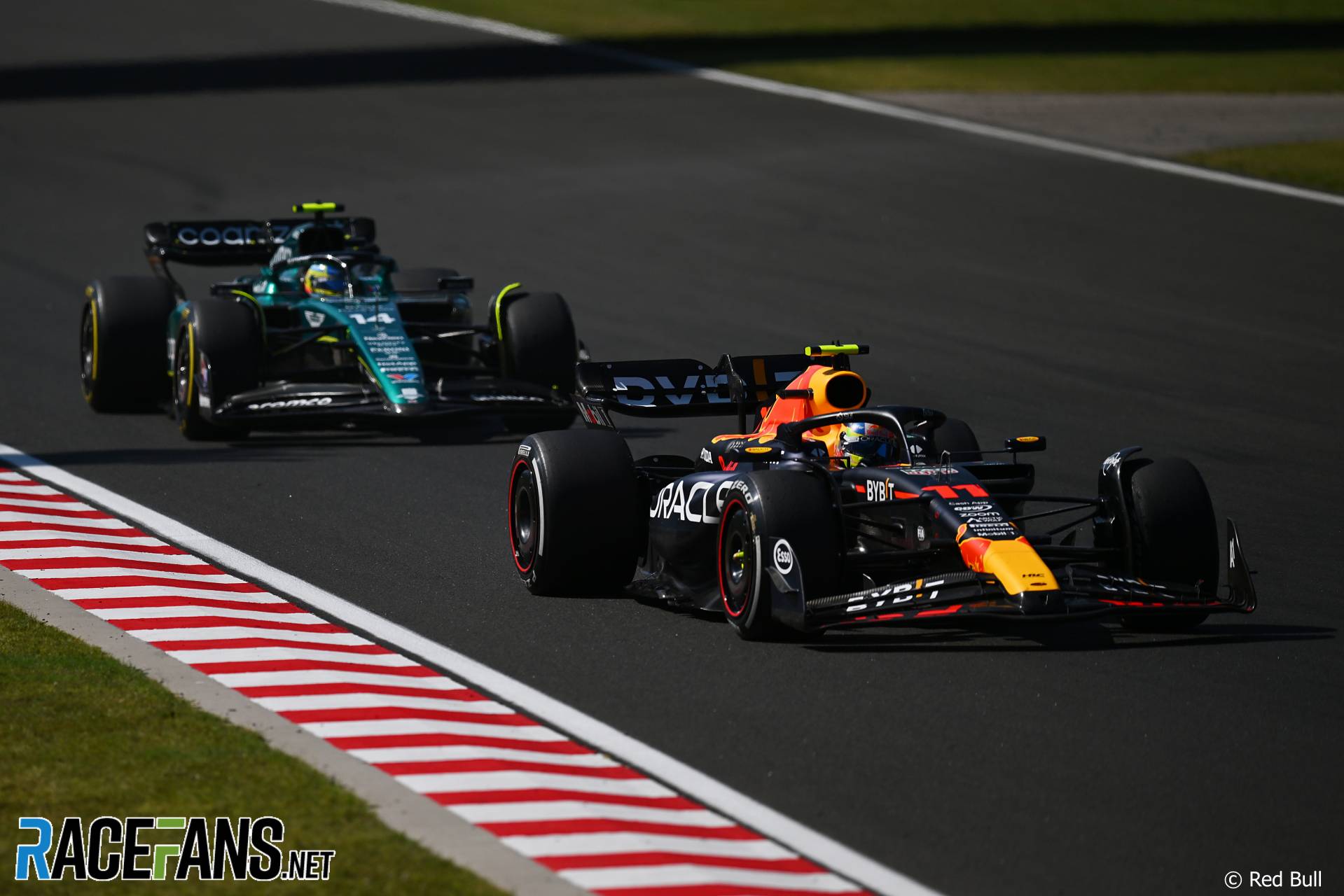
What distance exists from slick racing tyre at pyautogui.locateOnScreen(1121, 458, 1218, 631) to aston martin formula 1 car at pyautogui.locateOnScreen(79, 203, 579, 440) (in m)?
6.94

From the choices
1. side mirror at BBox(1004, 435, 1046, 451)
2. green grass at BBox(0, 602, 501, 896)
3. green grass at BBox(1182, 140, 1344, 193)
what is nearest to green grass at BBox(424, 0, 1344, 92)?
A: green grass at BBox(1182, 140, 1344, 193)

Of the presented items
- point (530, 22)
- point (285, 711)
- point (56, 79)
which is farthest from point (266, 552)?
point (530, 22)

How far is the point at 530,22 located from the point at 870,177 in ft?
51.7

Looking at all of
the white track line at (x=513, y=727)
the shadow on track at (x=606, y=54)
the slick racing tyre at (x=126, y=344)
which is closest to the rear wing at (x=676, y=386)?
the white track line at (x=513, y=727)

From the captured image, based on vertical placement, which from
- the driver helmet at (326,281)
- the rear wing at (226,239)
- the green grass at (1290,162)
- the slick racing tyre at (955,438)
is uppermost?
the green grass at (1290,162)

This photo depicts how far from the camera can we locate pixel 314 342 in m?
16.6

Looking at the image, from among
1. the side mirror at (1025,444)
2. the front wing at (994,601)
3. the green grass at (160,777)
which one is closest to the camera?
the green grass at (160,777)

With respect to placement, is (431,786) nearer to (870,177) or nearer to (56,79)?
(870,177)

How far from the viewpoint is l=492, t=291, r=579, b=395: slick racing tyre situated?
17000 mm

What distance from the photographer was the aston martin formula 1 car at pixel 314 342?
1595 cm

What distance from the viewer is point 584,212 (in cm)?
2778

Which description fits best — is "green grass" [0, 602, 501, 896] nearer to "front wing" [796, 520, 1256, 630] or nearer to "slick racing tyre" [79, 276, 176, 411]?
"front wing" [796, 520, 1256, 630]

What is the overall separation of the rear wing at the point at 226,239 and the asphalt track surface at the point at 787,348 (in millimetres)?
1626

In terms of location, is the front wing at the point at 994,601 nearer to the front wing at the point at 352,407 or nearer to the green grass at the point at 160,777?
the green grass at the point at 160,777
